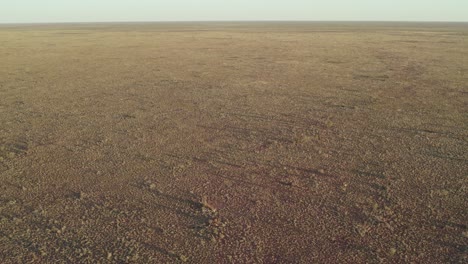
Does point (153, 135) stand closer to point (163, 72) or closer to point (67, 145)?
point (67, 145)

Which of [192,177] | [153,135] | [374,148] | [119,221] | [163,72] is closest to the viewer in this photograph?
[119,221]

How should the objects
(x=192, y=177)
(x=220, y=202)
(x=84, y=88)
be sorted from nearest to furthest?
(x=220, y=202) → (x=192, y=177) → (x=84, y=88)

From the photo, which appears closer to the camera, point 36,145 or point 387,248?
point 387,248

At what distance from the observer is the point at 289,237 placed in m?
4.89

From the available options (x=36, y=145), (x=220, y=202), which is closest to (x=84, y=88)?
(x=36, y=145)

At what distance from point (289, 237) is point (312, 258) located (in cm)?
49

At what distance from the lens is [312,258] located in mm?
4477

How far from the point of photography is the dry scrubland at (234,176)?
4738 millimetres

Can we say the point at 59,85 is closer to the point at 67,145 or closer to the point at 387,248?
the point at 67,145

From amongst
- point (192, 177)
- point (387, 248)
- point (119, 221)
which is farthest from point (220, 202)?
point (387, 248)

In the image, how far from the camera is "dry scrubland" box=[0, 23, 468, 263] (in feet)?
15.5

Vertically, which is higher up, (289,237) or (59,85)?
(59,85)

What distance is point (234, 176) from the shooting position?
22.2ft

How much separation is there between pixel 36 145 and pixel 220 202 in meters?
5.39
